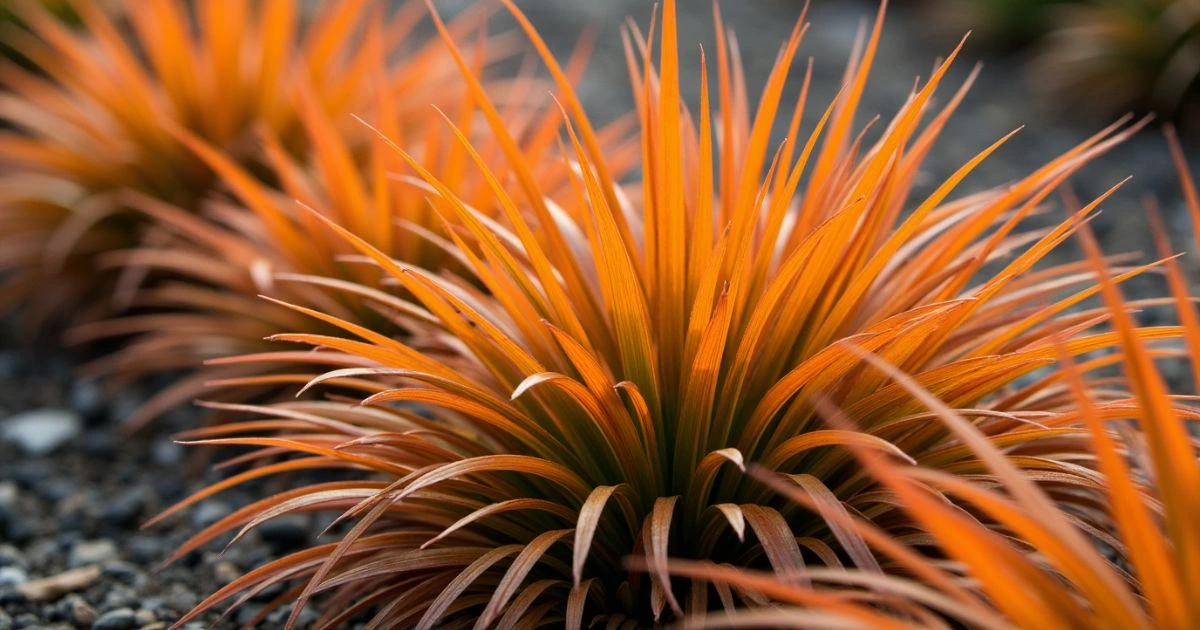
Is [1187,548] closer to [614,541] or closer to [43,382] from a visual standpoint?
[614,541]

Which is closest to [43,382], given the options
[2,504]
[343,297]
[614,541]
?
[2,504]

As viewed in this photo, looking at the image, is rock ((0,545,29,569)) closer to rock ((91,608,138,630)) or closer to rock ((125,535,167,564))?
rock ((125,535,167,564))

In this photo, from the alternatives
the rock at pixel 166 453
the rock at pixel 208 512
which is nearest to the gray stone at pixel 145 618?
the rock at pixel 208 512


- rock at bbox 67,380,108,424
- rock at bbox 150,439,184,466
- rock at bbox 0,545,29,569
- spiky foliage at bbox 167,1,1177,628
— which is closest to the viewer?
spiky foliage at bbox 167,1,1177,628

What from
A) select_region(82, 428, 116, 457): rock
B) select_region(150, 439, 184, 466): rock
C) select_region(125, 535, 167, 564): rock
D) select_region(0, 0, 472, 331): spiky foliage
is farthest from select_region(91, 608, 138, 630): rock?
select_region(0, 0, 472, 331): spiky foliage

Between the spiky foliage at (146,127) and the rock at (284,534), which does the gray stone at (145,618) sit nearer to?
the rock at (284,534)

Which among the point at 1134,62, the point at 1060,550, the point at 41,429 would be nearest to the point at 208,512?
the point at 41,429
